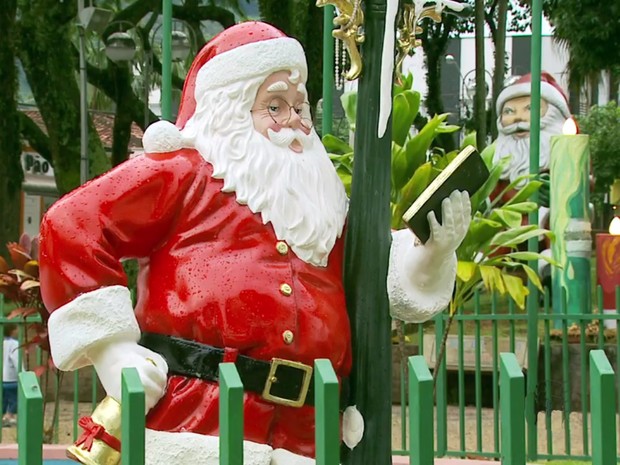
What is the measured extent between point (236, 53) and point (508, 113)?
26.8ft

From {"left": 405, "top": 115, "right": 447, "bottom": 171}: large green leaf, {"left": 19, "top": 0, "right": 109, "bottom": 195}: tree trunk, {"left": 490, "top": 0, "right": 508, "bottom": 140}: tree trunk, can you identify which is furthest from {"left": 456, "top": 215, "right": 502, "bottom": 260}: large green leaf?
{"left": 490, "top": 0, "right": 508, "bottom": 140}: tree trunk

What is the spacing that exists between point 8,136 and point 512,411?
10243 mm

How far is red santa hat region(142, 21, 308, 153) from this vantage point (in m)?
2.88

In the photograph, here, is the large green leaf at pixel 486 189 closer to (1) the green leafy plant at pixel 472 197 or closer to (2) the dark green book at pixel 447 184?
(1) the green leafy plant at pixel 472 197

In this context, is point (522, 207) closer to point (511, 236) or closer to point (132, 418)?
point (511, 236)

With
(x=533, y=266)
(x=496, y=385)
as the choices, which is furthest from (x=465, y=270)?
(x=496, y=385)

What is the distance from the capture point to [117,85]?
13.5m

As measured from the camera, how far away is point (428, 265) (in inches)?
113

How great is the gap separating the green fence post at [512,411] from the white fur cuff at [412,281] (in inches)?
44.1

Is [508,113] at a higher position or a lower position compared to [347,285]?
higher

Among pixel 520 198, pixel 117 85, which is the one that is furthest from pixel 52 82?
pixel 520 198

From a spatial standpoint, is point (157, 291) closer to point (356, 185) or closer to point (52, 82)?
point (356, 185)

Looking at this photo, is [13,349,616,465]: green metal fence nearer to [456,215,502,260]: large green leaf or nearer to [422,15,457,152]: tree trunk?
[456,215,502,260]: large green leaf

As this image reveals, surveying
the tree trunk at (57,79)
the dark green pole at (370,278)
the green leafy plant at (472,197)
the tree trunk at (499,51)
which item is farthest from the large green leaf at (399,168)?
the tree trunk at (499,51)
